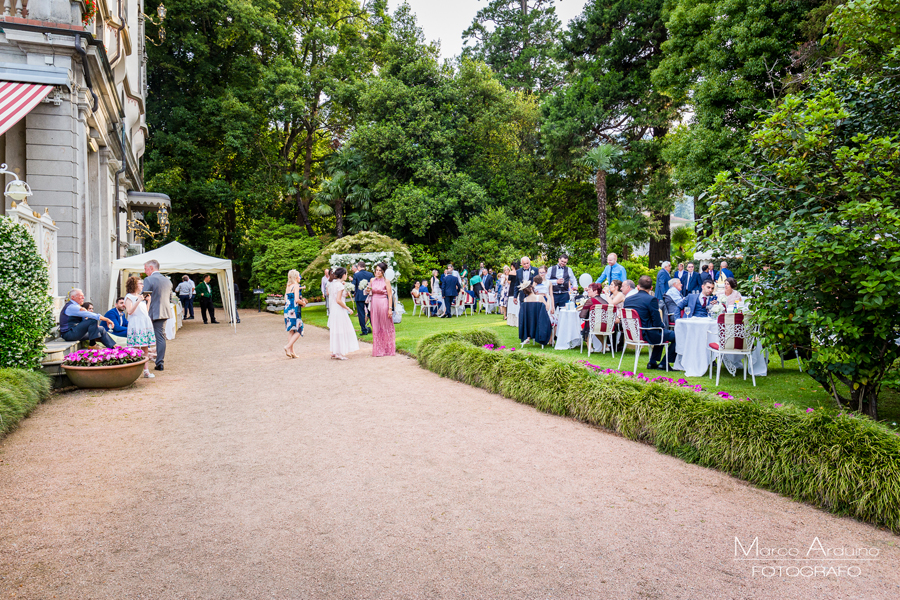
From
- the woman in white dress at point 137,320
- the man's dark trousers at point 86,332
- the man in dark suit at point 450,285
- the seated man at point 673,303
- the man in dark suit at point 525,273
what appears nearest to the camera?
the man's dark trousers at point 86,332

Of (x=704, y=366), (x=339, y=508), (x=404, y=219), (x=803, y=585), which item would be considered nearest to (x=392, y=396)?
(x=339, y=508)

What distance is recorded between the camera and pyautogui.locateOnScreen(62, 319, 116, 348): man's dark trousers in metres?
8.19

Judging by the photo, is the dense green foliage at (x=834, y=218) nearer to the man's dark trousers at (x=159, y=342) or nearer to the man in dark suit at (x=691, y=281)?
the man in dark suit at (x=691, y=281)

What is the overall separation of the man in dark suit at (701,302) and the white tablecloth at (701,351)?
72cm

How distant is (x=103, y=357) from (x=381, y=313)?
4591mm

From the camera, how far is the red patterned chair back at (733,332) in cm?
711

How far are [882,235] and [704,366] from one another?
399 centimetres

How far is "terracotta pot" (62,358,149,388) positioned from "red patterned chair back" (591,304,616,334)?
728cm

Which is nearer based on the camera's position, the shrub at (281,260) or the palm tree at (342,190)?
the shrub at (281,260)

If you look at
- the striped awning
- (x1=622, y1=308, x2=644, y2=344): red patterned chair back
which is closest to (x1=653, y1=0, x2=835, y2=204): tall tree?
(x1=622, y1=308, x2=644, y2=344): red patterned chair back

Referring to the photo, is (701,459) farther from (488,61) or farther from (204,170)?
(488,61)

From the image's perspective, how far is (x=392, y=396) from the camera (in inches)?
281

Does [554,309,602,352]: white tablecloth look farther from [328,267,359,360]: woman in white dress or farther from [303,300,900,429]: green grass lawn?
[328,267,359,360]: woman in white dress

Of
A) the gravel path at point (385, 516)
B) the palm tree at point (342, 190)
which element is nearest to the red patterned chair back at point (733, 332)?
the gravel path at point (385, 516)
